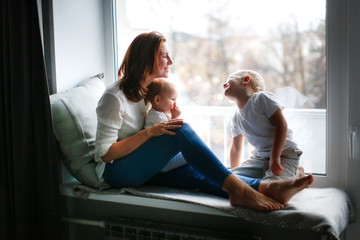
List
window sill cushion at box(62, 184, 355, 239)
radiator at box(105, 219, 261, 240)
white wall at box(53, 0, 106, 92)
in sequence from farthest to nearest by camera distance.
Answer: white wall at box(53, 0, 106, 92), radiator at box(105, 219, 261, 240), window sill cushion at box(62, 184, 355, 239)

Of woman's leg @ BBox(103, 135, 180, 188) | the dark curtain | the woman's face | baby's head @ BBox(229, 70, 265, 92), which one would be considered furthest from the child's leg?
the dark curtain

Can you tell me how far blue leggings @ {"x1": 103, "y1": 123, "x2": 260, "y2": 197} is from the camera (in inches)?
63.4

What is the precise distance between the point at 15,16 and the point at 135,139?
86cm

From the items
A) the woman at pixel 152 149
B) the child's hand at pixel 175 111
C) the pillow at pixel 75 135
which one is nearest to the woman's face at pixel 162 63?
the woman at pixel 152 149

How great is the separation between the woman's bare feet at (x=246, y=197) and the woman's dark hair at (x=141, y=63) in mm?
625

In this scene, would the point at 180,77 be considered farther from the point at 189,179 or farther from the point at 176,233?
the point at 176,233

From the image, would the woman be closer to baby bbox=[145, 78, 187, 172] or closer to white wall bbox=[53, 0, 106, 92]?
baby bbox=[145, 78, 187, 172]

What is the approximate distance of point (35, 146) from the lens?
6.31ft

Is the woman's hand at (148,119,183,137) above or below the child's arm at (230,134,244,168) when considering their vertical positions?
above

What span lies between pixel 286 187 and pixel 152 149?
1.96 ft

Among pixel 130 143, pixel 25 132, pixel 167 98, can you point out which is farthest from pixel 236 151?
pixel 25 132

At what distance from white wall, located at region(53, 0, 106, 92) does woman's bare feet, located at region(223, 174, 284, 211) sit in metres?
1.06

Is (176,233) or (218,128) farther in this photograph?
(218,128)

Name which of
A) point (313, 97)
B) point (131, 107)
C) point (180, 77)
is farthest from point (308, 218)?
point (180, 77)
